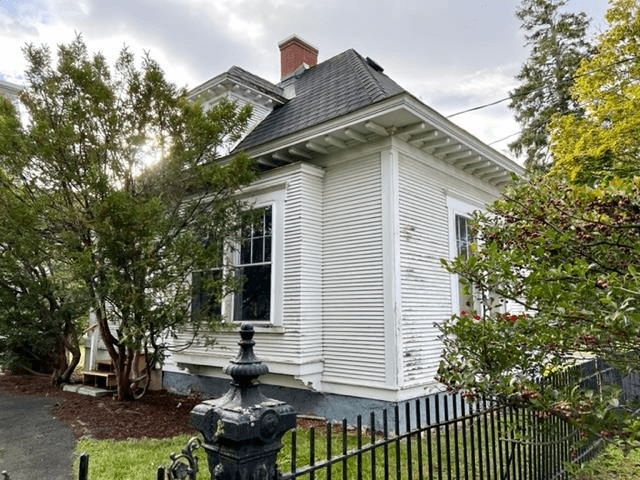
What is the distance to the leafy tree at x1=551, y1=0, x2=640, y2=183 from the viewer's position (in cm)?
984

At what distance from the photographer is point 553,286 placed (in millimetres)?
1951

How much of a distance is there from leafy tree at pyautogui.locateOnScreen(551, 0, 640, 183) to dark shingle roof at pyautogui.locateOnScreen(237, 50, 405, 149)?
5.11 metres

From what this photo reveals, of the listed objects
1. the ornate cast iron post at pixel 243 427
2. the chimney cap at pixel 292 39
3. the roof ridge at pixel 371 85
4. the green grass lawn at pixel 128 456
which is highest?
the chimney cap at pixel 292 39

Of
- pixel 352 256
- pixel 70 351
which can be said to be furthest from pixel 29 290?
pixel 352 256

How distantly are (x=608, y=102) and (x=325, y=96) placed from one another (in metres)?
7.24

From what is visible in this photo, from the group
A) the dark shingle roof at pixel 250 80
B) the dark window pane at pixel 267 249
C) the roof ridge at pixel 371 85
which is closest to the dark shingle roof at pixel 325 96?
the roof ridge at pixel 371 85

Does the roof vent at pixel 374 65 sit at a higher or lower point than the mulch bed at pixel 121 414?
higher

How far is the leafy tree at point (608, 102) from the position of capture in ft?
32.3

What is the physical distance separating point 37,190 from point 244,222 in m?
3.16

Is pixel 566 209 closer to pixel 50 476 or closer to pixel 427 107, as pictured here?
pixel 427 107

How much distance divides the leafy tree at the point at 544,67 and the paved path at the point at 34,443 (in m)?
21.5

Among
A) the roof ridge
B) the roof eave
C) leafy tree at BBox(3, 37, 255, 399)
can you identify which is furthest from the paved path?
the roof ridge

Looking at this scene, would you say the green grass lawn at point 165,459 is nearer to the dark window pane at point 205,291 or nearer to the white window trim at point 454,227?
the dark window pane at point 205,291

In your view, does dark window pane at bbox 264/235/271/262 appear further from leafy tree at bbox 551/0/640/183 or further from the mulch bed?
leafy tree at bbox 551/0/640/183
